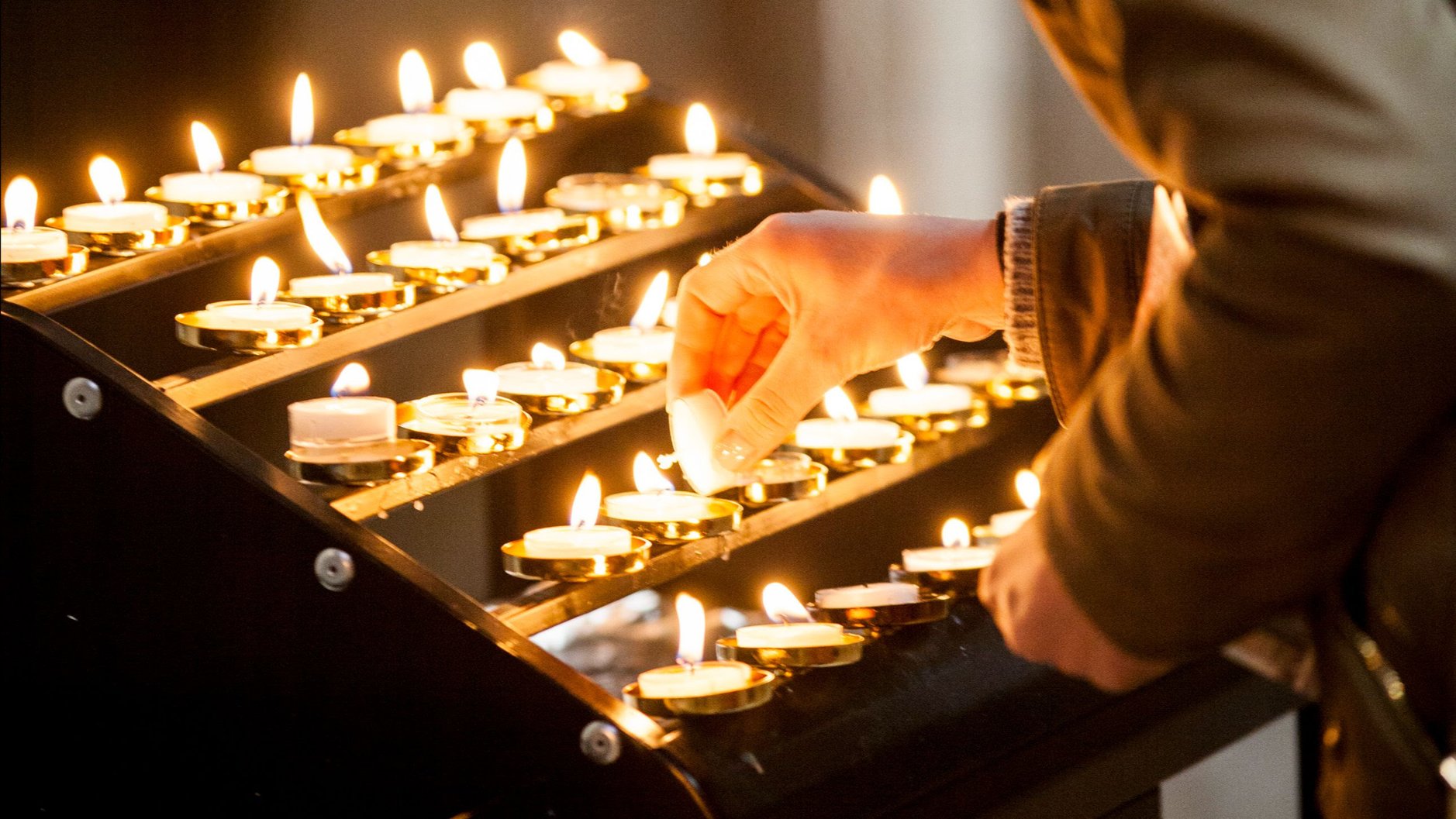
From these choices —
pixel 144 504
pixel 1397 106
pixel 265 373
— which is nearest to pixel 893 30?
pixel 265 373

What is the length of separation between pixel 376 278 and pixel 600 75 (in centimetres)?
66

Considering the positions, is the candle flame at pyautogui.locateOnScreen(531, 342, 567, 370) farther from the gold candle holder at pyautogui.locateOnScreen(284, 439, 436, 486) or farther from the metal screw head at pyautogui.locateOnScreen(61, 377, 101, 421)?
the metal screw head at pyautogui.locateOnScreen(61, 377, 101, 421)

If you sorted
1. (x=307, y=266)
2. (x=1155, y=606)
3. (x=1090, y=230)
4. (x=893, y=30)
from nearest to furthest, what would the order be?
(x=1155, y=606), (x=1090, y=230), (x=307, y=266), (x=893, y=30)

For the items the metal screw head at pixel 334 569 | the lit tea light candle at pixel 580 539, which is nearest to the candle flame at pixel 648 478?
the lit tea light candle at pixel 580 539

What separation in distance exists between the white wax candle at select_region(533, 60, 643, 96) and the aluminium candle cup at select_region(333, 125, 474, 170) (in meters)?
0.19

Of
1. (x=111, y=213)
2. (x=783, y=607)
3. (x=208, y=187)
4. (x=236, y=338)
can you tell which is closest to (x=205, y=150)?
(x=208, y=187)

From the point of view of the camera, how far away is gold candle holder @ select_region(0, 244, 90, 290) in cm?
148

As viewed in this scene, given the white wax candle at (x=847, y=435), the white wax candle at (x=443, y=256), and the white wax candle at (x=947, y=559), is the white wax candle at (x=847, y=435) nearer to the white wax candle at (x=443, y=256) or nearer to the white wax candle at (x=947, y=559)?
the white wax candle at (x=947, y=559)

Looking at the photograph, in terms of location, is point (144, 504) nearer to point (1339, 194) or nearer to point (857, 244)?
point (857, 244)

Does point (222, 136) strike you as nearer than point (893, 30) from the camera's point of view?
Yes

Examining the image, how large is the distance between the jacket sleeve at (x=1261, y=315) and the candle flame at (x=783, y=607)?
383 millimetres

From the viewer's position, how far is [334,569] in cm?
120

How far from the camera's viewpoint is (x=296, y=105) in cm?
197

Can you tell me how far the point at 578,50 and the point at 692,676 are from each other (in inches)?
51.5
